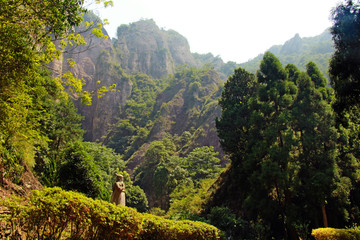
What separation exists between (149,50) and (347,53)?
9146cm

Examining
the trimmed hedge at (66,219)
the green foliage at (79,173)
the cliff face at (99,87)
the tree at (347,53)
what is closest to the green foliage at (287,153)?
the tree at (347,53)

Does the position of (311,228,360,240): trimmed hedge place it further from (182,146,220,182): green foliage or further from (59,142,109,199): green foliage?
(182,146,220,182): green foliage

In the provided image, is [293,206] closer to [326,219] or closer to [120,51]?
[326,219]

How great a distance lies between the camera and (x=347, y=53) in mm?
6828

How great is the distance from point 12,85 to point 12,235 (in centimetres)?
383

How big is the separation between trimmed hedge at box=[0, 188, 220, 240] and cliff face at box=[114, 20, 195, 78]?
83.1 metres

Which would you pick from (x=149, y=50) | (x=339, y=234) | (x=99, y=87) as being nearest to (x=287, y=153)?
(x=339, y=234)

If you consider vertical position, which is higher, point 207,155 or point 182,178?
point 207,155

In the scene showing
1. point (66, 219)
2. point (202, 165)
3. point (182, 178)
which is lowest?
point (182, 178)

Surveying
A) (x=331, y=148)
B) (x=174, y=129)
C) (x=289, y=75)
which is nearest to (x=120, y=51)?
(x=174, y=129)

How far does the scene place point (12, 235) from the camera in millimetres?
3066

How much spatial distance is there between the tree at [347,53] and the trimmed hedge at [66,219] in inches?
279

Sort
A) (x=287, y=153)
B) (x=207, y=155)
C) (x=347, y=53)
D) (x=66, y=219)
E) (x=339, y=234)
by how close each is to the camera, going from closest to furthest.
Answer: (x=66, y=219) → (x=339, y=234) → (x=347, y=53) → (x=287, y=153) → (x=207, y=155)

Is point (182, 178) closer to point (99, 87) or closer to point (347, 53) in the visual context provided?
point (347, 53)
